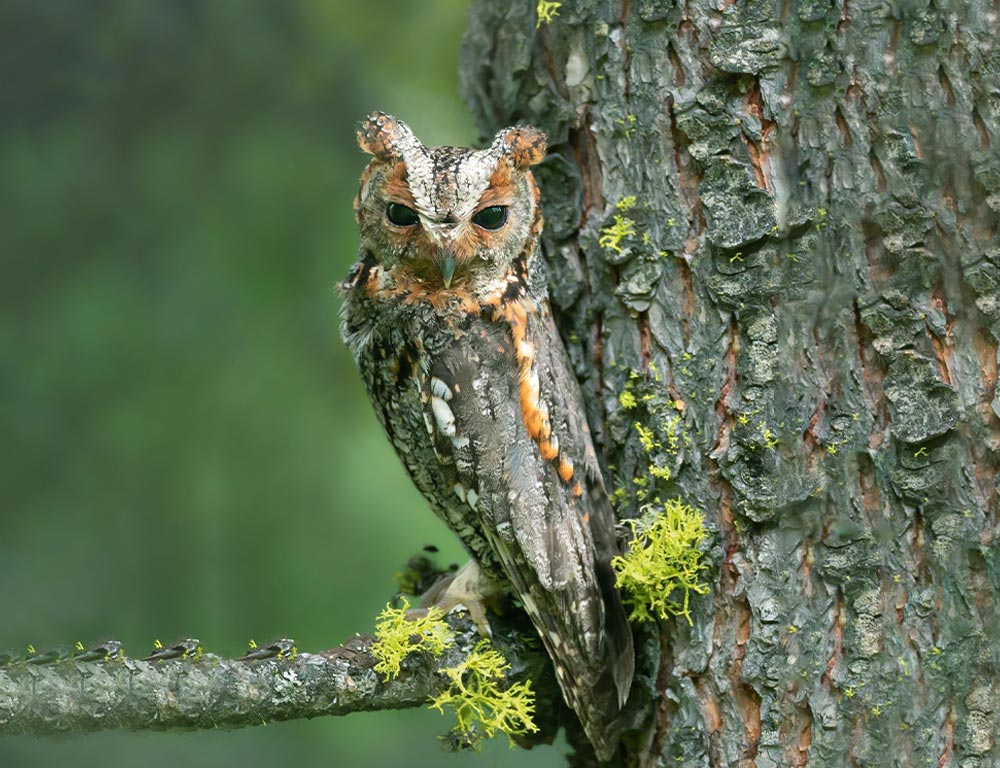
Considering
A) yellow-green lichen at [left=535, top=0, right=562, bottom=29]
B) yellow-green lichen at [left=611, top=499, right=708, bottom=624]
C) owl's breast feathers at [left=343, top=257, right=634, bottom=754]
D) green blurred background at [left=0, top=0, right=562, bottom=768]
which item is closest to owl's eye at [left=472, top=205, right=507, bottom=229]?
owl's breast feathers at [left=343, top=257, right=634, bottom=754]

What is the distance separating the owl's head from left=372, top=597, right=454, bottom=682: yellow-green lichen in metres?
0.71

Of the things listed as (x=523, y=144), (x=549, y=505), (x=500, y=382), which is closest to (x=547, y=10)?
(x=523, y=144)

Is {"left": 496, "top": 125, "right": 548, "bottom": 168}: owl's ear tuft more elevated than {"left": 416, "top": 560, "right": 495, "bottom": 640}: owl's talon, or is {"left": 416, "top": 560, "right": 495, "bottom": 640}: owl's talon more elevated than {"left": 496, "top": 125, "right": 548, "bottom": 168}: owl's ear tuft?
{"left": 496, "top": 125, "right": 548, "bottom": 168}: owl's ear tuft

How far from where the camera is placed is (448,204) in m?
1.91

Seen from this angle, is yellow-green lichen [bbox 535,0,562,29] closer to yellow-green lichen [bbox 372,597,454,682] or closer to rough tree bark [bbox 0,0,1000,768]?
rough tree bark [bbox 0,0,1000,768]

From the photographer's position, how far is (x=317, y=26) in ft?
10.3

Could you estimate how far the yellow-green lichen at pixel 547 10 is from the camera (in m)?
2.06

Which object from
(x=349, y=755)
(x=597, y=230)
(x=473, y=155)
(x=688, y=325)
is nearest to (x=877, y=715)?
(x=688, y=325)

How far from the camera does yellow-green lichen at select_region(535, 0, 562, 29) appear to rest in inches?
81.2

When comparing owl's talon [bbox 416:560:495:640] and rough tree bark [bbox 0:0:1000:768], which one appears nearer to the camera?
rough tree bark [bbox 0:0:1000:768]

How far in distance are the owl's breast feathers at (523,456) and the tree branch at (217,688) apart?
19 cm

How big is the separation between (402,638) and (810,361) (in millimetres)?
961

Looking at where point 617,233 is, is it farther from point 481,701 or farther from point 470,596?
point 481,701

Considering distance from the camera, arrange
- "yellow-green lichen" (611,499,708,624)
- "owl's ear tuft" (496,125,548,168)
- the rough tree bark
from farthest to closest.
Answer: "owl's ear tuft" (496,125,548,168) < "yellow-green lichen" (611,499,708,624) < the rough tree bark
